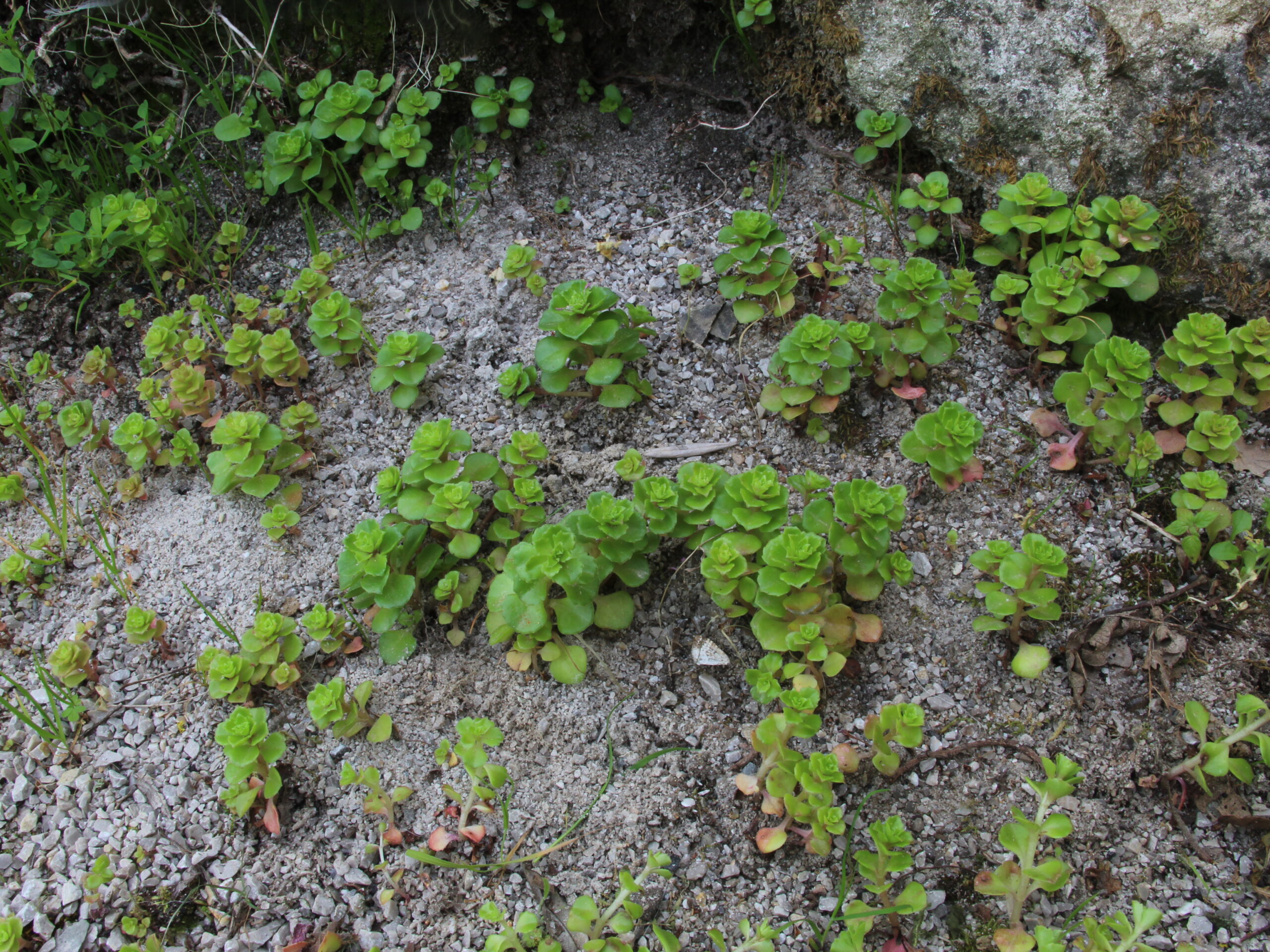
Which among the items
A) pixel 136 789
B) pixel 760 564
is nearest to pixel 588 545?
pixel 760 564

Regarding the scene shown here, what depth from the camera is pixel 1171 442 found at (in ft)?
9.12

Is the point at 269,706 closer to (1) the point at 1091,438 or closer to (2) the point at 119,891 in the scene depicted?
(2) the point at 119,891

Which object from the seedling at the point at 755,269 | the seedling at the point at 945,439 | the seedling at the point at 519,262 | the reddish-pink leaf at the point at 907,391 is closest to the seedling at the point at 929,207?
the seedling at the point at 755,269

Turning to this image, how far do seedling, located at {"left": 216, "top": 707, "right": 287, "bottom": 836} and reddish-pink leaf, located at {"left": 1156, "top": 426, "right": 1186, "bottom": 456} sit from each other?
280cm

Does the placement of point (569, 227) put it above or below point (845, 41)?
below

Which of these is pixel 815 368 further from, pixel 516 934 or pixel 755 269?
pixel 516 934

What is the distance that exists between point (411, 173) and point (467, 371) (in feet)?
3.22

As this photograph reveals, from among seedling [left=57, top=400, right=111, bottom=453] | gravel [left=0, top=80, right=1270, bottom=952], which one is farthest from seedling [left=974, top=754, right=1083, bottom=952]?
seedling [left=57, top=400, right=111, bottom=453]

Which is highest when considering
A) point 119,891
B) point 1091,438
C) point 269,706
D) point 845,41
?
point 845,41

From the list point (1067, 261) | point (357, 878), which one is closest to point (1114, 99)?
point (1067, 261)

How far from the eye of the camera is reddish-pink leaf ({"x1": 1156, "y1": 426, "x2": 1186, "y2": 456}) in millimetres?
2775

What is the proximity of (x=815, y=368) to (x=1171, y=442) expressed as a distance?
3.83 ft

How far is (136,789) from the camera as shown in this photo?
8.04ft

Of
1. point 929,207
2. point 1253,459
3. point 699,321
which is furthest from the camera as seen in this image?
point 699,321
